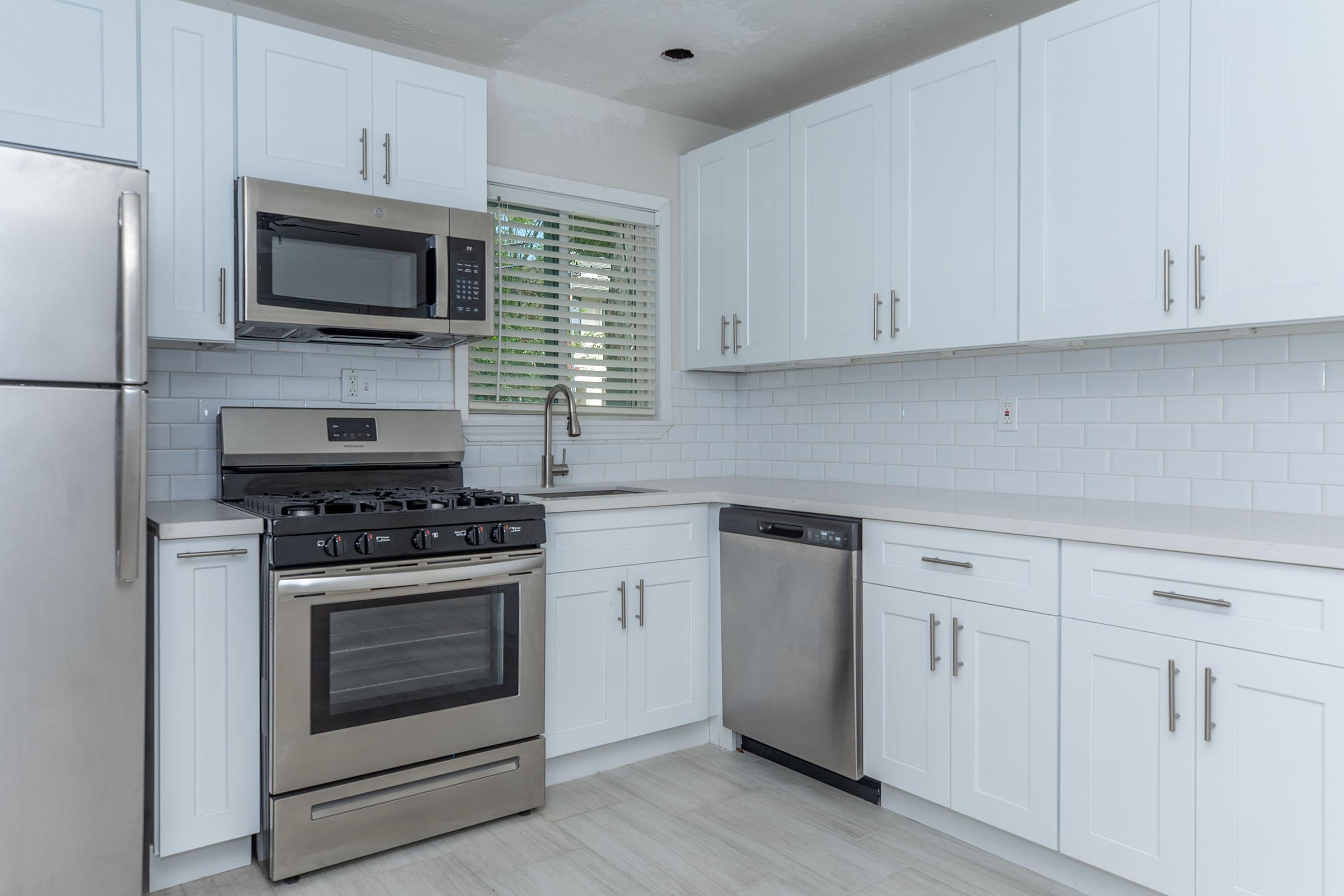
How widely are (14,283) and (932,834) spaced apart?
2.71m

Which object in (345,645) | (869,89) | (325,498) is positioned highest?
(869,89)

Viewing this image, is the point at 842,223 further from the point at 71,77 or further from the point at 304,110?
the point at 71,77

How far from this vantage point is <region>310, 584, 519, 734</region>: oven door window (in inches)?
89.7

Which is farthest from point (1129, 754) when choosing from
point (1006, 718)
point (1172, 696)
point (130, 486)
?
point (130, 486)

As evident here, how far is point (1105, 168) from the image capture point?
7.63ft

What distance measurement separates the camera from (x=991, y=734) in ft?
7.58

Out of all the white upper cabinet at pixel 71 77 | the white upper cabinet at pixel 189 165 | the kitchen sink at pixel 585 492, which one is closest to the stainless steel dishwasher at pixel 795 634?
the kitchen sink at pixel 585 492

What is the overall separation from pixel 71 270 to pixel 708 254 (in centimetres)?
237

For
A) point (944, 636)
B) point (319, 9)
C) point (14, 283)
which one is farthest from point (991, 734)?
point (319, 9)

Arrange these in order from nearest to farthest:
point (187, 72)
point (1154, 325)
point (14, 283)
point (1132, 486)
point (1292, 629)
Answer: point (1292, 629)
point (14, 283)
point (1154, 325)
point (187, 72)
point (1132, 486)

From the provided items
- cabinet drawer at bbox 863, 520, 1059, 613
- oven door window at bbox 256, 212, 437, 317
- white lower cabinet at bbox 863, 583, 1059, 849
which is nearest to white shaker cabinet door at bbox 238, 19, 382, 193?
oven door window at bbox 256, 212, 437, 317

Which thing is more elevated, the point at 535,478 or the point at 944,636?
the point at 535,478

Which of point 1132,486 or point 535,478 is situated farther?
point 535,478

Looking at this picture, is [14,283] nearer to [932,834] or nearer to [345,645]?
[345,645]
